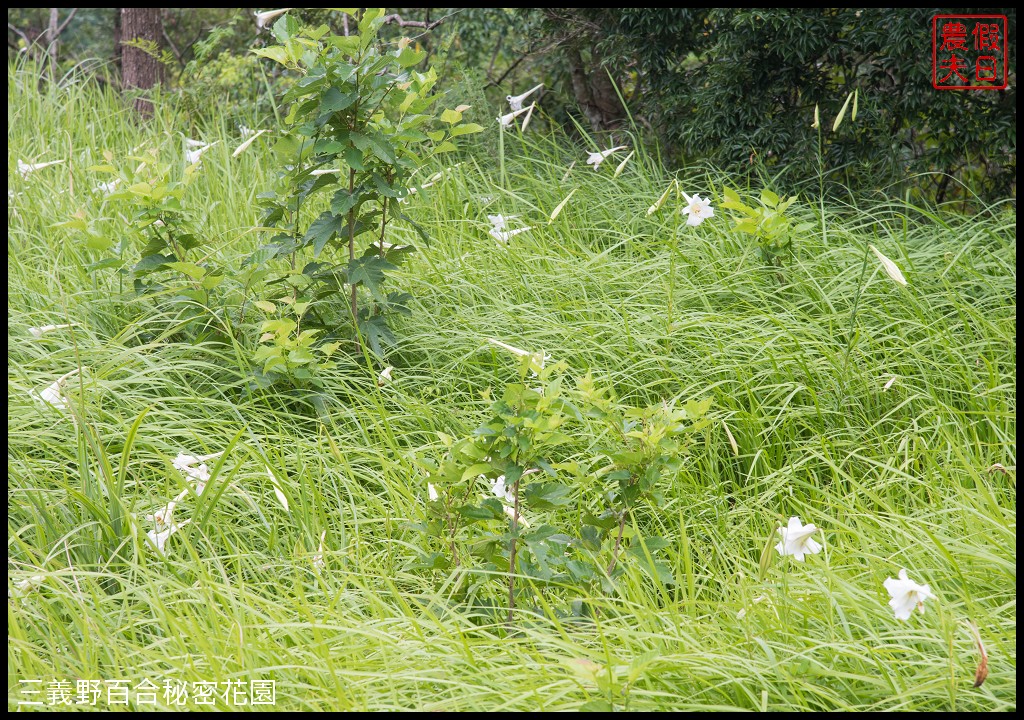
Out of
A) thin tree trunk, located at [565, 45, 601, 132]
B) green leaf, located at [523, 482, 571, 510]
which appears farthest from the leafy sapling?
thin tree trunk, located at [565, 45, 601, 132]

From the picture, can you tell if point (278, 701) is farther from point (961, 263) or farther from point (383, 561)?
point (961, 263)

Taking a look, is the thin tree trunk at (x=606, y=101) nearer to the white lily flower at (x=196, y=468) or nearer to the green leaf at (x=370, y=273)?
the green leaf at (x=370, y=273)

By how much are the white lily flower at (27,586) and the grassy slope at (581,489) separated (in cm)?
3

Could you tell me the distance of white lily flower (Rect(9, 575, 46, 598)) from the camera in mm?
1662

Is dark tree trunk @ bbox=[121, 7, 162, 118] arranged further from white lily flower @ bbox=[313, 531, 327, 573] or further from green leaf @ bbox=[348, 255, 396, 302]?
white lily flower @ bbox=[313, 531, 327, 573]

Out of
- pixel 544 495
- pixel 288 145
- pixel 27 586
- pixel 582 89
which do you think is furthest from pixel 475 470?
pixel 582 89

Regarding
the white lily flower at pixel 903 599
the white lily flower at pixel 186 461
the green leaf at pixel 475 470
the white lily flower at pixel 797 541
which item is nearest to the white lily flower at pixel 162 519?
the white lily flower at pixel 186 461

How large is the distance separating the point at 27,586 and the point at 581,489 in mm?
1136

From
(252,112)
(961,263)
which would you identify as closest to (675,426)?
(961,263)

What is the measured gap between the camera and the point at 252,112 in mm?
4727

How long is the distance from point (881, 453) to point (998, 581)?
2.08ft

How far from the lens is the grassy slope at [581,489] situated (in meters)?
1.49

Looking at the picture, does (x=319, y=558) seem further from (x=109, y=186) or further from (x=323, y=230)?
(x=109, y=186)

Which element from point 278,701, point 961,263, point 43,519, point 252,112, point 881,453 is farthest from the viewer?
point 252,112
